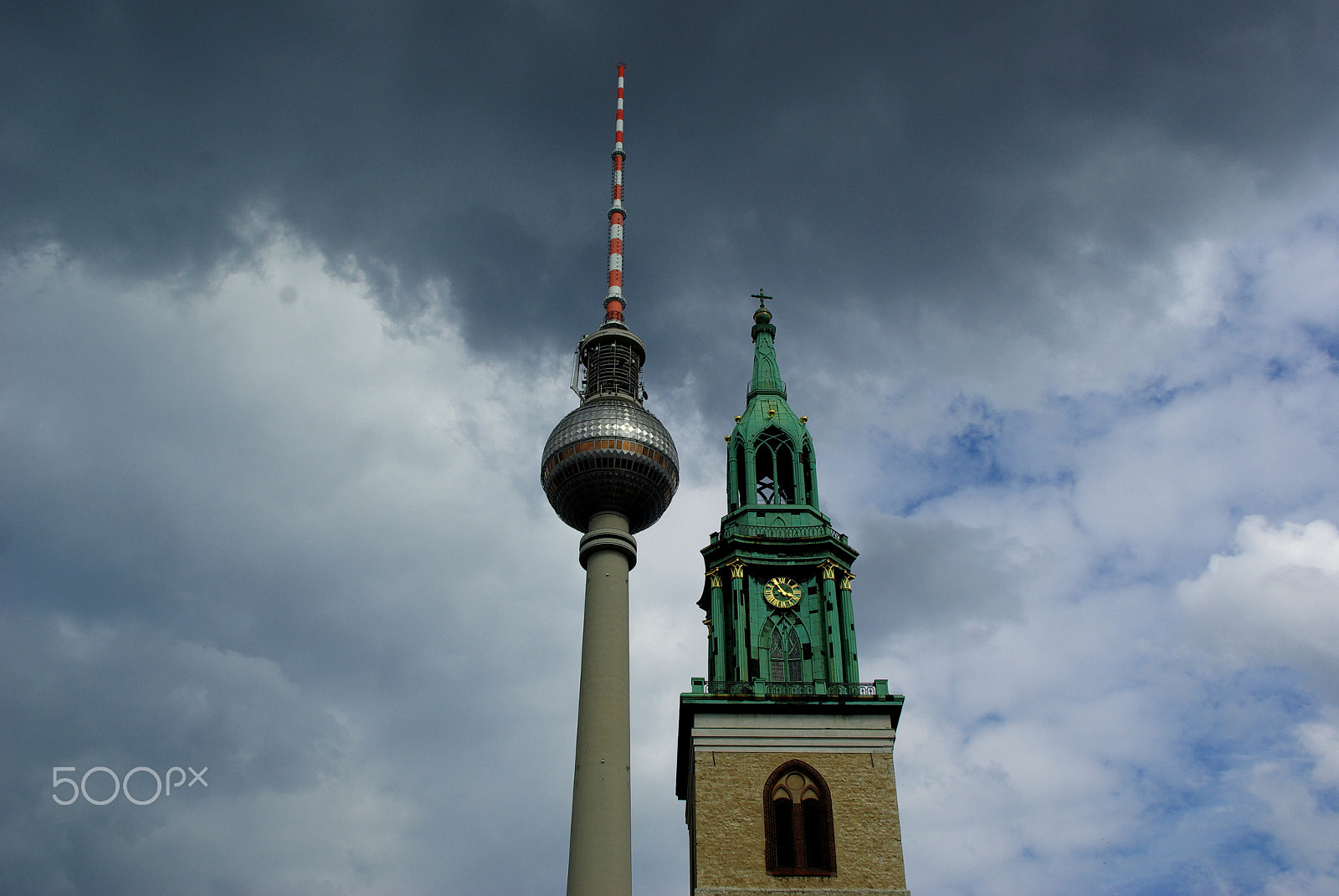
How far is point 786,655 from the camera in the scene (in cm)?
7094

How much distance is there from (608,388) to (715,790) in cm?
3431

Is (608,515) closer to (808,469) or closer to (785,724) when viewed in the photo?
(808,469)

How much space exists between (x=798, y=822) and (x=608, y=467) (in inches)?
1114

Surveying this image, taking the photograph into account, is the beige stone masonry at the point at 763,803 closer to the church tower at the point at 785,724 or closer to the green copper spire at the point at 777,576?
the church tower at the point at 785,724

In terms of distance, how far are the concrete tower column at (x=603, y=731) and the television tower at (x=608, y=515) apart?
0.22ft

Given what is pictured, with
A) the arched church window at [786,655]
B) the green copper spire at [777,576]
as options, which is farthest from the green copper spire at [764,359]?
the arched church window at [786,655]

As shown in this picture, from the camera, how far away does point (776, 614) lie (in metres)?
72.6

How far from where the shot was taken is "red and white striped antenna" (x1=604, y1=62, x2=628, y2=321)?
303 ft

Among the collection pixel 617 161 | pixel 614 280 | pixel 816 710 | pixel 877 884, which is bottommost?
pixel 877 884

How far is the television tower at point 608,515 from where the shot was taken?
66.2 metres

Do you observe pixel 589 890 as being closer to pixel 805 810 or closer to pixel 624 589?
pixel 805 810

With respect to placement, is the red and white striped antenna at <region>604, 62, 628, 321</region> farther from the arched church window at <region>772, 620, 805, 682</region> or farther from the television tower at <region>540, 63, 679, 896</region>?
the arched church window at <region>772, 620, 805, 682</region>

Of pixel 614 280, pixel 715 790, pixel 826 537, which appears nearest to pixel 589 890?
pixel 715 790

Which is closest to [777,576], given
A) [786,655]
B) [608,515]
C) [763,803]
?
[786,655]
